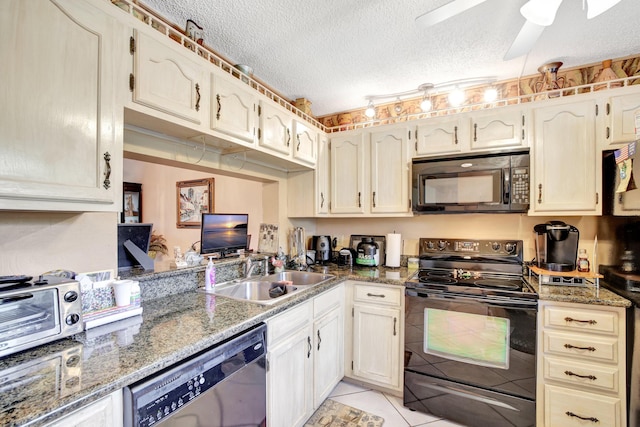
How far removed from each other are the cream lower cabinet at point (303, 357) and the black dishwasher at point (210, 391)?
4.4 inches

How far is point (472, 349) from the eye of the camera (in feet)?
6.04

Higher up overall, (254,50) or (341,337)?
(254,50)

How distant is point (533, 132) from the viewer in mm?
2035

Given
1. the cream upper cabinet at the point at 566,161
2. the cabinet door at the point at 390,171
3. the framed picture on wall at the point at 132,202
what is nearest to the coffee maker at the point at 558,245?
the cream upper cabinet at the point at 566,161

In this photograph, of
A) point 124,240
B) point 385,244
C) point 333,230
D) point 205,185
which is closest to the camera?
point 124,240

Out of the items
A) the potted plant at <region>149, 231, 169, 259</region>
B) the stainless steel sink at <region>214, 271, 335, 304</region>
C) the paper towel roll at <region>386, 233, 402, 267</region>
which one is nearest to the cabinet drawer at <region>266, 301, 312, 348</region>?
the stainless steel sink at <region>214, 271, 335, 304</region>

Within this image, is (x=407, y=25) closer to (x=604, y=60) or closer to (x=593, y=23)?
(x=593, y=23)

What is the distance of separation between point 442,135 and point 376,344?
173 cm

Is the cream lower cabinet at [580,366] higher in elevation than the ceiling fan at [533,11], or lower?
lower

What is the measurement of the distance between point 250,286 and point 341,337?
0.83 meters

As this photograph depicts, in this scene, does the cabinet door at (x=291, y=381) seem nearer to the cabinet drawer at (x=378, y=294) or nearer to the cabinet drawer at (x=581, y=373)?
the cabinet drawer at (x=378, y=294)

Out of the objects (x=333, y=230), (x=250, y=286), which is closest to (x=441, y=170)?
(x=333, y=230)

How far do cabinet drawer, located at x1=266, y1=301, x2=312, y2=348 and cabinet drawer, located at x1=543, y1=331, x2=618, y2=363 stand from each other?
144 centimetres

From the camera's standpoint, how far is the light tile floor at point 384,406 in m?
1.89
